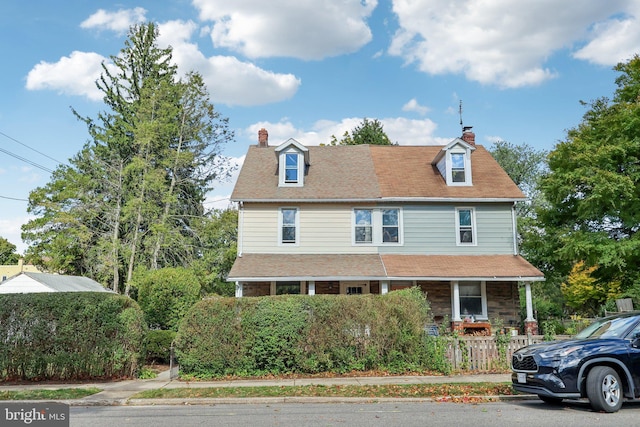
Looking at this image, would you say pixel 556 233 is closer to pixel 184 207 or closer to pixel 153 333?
pixel 153 333

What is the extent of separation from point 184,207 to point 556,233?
21.2m

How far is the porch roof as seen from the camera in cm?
1773

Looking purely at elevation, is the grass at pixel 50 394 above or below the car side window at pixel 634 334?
below

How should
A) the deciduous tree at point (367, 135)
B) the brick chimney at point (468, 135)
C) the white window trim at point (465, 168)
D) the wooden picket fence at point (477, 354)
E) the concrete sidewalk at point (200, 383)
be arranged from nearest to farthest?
the concrete sidewalk at point (200, 383)
the wooden picket fence at point (477, 354)
the white window trim at point (465, 168)
the brick chimney at point (468, 135)
the deciduous tree at point (367, 135)

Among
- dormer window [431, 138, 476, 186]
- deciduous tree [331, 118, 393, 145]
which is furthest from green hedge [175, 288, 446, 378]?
deciduous tree [331, 118, 393, 145]

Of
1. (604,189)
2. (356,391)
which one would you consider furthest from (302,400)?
(604,189)

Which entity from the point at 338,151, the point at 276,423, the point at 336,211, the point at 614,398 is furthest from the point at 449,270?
the point at 276,423

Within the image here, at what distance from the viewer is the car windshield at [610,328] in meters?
8.51

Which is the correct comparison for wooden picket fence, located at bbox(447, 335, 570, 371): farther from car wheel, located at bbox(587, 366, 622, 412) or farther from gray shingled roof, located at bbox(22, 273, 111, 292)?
gray shingled roof, located at bbox(22, 273, 111, 292)

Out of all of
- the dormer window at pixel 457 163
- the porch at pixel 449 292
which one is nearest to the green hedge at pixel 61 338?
the porch at pixel 449 292

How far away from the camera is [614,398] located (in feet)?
25.8

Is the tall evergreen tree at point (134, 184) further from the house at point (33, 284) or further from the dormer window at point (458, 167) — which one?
the dormer window at point (458, 167)

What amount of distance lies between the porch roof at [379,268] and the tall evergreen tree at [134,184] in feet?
30.1

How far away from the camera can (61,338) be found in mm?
12000
